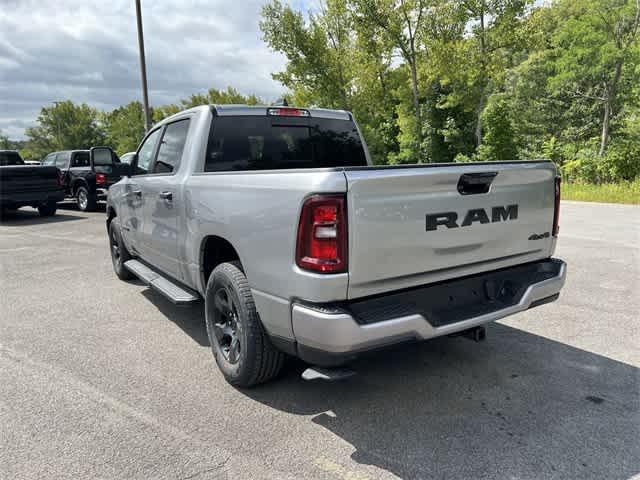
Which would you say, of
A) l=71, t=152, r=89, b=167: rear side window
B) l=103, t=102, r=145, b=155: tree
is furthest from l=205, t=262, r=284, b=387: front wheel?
l=103, t=102, r=145, b=155: tree

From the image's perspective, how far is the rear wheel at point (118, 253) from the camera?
5.74 m

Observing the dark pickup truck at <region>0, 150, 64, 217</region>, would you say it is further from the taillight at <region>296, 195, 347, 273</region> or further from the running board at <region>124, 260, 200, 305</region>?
the taillight at <region>296, 195, 347, 273</region>

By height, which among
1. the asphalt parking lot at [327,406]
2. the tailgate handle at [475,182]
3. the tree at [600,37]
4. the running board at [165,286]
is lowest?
the asphalt parking lot at [327,406]

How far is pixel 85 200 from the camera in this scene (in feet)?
48.4

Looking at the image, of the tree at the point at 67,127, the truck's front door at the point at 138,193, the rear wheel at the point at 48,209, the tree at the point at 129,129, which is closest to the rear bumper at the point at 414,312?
the truck's front door at the point at 138,193

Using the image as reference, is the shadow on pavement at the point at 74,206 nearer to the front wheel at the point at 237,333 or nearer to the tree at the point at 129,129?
the front wheel at the point at 237,333

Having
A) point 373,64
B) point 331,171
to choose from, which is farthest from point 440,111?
point 331,171

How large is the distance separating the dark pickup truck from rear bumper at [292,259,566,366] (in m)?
13.3

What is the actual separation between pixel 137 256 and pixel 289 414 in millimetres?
3345

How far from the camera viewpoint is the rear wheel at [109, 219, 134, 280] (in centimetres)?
574

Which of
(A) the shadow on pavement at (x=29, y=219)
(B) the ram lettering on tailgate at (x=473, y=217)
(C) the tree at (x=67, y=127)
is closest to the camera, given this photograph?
(B) the ram lettering on tailgate at (x=473, y=217)

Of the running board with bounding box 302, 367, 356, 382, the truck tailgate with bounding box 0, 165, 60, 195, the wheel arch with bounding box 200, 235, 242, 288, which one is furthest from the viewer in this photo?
the truck tailgate with bounding box 0, 165, 60, 195

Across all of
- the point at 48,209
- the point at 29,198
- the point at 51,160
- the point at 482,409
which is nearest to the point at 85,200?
the point at 48,209

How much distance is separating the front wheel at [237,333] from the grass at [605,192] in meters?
14.9
